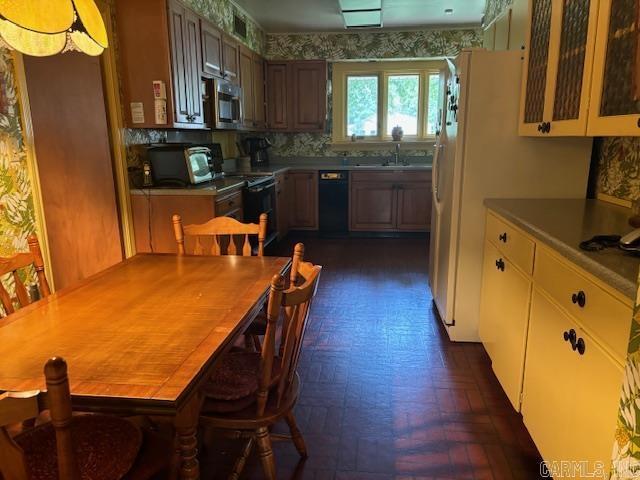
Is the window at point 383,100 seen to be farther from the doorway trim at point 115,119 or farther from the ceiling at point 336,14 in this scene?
the doorway trim at point 115,119

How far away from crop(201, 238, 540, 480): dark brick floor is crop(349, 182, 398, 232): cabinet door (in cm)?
221

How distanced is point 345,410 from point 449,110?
6.20 ft

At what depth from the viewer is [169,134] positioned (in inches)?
148

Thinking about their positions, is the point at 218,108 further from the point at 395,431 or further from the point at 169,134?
the point at 395,431

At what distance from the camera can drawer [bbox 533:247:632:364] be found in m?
1.17

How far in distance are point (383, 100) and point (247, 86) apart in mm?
2001

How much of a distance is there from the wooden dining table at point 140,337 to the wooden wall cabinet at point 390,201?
3907 millimetres

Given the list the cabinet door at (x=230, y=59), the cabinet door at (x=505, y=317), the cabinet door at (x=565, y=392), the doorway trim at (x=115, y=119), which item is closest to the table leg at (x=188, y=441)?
the cabinet door at (x=565, y=392)

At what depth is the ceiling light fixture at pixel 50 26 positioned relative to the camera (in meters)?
1.26

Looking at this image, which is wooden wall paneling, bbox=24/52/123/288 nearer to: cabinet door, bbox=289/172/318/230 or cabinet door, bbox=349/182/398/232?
cabinet door, bbox=289/172/318/230

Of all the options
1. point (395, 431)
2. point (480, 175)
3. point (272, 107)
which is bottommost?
point (395, 431)

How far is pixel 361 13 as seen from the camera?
4.54m

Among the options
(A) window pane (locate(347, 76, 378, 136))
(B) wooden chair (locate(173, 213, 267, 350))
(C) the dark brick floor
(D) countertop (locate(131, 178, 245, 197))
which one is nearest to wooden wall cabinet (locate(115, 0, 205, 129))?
(D) countertop (locate(131, 178, 245, 197))

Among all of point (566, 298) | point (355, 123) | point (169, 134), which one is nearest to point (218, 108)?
point (169, 134)
